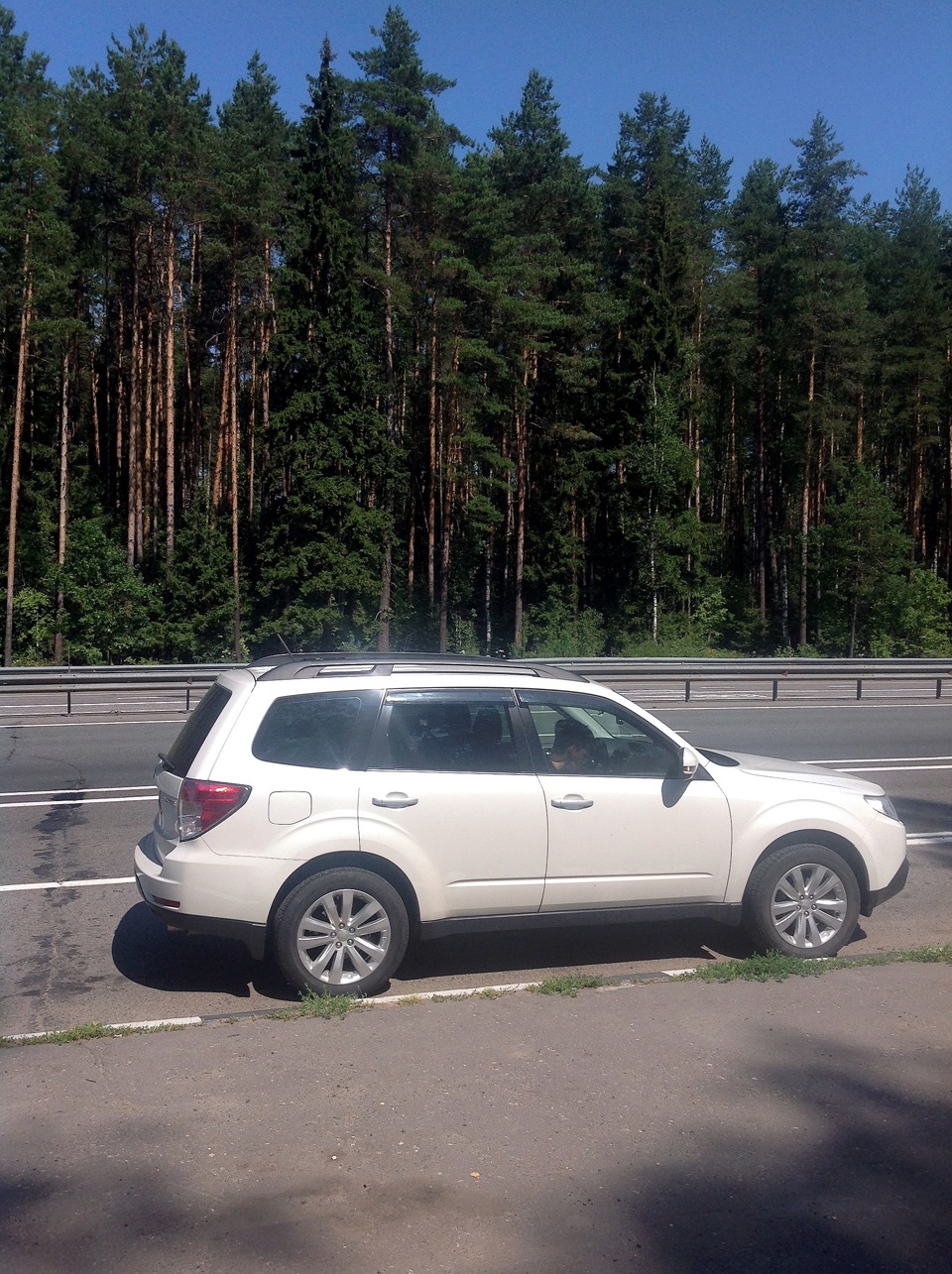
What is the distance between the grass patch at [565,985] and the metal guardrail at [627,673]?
15343 mm

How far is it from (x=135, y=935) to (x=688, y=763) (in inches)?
147

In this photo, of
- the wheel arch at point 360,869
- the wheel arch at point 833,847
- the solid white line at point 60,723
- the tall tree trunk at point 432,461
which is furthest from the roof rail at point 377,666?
the tall tree trunk at point 432,461

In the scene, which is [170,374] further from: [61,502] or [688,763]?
[688,763]

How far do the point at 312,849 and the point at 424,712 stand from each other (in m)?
0.99

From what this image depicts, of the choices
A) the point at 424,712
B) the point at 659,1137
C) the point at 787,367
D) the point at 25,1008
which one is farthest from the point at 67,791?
the point at 787,367

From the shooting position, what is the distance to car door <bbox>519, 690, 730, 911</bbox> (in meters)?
6.30

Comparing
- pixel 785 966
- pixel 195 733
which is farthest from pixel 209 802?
pixel 785 966

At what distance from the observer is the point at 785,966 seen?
6.09 meters

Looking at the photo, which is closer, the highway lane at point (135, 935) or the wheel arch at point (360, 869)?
the wheel arch at point (360, 869)

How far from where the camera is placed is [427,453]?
4516cm

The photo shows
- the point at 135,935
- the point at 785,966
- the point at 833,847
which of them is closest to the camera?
the point at 785,966

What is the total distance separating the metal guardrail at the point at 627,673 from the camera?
22.7m

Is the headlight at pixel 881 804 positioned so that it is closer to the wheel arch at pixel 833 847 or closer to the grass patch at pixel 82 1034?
the wheel arch at pixel 833 847

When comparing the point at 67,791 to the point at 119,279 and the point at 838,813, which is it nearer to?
the point at 838,813
